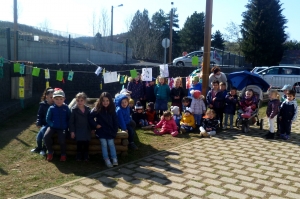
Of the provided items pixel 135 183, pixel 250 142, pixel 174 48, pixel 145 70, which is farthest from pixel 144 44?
pixel 135 183

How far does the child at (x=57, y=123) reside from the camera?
632cm

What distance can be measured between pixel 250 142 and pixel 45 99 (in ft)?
15.6

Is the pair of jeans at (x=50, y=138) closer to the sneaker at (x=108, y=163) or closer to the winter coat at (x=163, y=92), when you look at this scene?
the sneaker at (x=108, y=163)

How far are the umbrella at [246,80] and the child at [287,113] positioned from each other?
1892 mm

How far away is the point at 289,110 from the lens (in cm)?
864

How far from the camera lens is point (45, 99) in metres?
7.02

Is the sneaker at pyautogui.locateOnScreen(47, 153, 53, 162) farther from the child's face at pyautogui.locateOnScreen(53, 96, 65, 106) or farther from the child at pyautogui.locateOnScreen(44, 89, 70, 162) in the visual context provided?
the child's face at pyautogui.locateOnScreen(53, 96, 65, 106)

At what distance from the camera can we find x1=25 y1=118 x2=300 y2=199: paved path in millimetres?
4949

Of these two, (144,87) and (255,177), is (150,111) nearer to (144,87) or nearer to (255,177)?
(144,87)

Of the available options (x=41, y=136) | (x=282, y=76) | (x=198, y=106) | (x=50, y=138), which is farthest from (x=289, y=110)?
(x=282, y=76)

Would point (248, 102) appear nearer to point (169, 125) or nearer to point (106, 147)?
point (169, 125)

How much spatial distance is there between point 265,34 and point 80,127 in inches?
1579

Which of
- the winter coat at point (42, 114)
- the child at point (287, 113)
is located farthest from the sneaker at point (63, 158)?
the child at point (287, 113)

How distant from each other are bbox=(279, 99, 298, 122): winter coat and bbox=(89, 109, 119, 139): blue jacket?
460 cm
